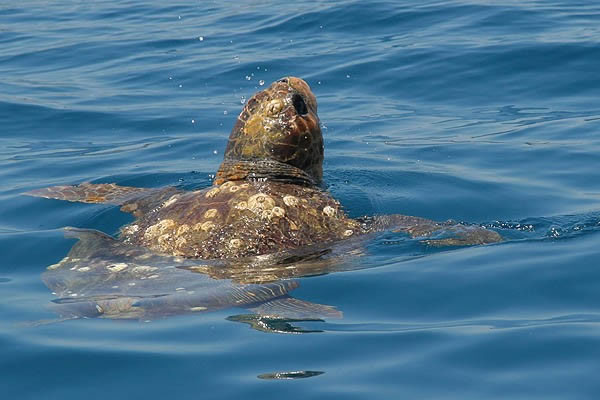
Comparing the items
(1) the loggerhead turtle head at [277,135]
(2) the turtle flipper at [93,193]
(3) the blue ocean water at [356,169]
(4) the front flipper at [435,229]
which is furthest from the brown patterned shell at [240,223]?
(2) the turtle flipper at [93,193]

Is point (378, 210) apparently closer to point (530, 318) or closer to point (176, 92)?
point (530, 318)

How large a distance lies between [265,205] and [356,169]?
3.12 metres

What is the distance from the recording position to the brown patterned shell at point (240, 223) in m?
7.22

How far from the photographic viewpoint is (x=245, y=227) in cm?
728

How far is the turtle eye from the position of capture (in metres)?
8.14

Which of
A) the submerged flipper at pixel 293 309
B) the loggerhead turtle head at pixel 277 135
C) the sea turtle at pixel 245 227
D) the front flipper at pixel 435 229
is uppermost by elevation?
the loggerhead turtle head at pixel 277 135

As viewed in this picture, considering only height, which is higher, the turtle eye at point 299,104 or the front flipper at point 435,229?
the turtle eye at point 299,104

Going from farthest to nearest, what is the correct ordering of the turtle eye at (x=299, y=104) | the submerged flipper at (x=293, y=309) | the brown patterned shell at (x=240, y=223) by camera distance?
1. the turtle eye at (x=299, y=104)
2. the brown patterned shell at (x=240, y=223)
3. the submerged flipper at (x=293, y=309)

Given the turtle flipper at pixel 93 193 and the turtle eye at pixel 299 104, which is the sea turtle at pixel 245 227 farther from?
the turtle flipper at pixel 93 193

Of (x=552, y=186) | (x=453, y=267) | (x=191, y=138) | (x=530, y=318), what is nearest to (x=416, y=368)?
(x=530, y=318)

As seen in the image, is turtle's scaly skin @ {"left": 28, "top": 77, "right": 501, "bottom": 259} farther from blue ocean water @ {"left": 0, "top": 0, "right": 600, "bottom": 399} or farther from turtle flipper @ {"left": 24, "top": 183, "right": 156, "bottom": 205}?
blue ocean water @ {"left": 0, "top": 0, "right": 600, "bottom": 399}

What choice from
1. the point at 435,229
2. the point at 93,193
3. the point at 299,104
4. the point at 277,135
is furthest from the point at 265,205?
the point at 93,193

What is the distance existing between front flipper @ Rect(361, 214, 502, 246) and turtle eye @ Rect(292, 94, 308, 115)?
3.39ft

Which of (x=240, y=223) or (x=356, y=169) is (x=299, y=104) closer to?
(x=240, y=223)
